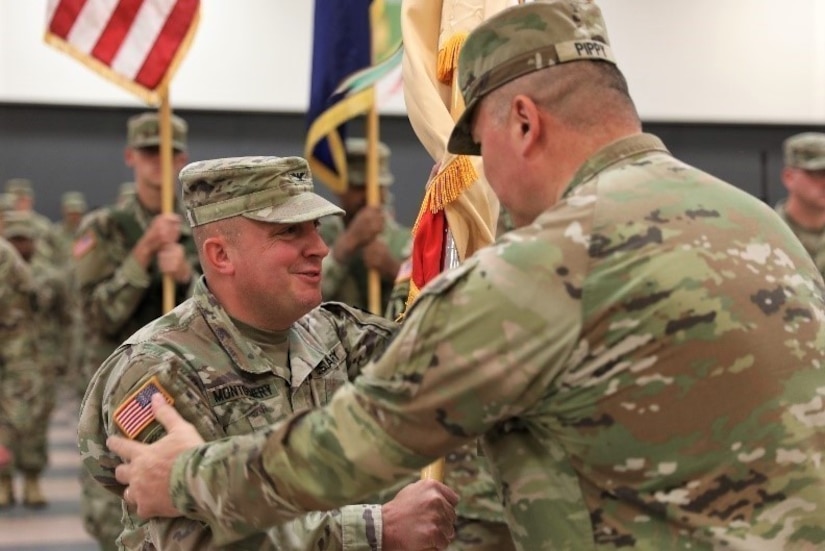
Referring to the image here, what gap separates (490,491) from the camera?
328cm

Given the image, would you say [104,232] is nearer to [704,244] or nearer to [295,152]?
[704,244]

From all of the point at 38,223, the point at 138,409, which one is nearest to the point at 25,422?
the point at 38,223

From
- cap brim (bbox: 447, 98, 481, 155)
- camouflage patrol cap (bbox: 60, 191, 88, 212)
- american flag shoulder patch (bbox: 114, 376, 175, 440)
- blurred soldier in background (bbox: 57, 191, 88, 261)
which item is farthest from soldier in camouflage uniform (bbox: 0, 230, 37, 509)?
cap brim (bbox: 447, 98, 481, 155)

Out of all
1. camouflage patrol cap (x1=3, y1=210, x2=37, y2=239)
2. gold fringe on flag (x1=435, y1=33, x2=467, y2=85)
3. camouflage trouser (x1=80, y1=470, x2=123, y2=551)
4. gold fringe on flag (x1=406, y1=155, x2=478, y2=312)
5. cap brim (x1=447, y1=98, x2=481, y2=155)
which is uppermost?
cap brim (x1=447, y1=98, x2=481, y2=155)

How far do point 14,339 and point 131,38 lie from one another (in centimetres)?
327

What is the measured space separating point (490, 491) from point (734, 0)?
832cm

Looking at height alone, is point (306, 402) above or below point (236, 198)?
below

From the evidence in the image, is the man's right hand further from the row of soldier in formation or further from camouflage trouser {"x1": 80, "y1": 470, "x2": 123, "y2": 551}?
camouflage trouser {"x1": 80, "y1": 470, "x2": 123, "y2": 551}

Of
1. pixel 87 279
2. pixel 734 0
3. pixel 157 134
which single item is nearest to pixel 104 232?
pixel 87 279

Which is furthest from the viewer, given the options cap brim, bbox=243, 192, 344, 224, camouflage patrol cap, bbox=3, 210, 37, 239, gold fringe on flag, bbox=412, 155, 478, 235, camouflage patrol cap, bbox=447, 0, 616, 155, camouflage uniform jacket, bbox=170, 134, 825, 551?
camouflage patrol cap, bbox=3, 210, 37, 239

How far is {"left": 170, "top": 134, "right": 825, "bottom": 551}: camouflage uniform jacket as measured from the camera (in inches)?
57.4

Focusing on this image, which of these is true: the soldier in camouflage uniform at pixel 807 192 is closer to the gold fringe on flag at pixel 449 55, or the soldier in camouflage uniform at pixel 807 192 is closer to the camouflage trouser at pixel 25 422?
the gold fringe on flag at pixel 449 55

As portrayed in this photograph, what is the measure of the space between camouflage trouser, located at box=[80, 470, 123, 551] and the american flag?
4.57 ft

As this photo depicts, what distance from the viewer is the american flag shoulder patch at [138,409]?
5.93 ft
